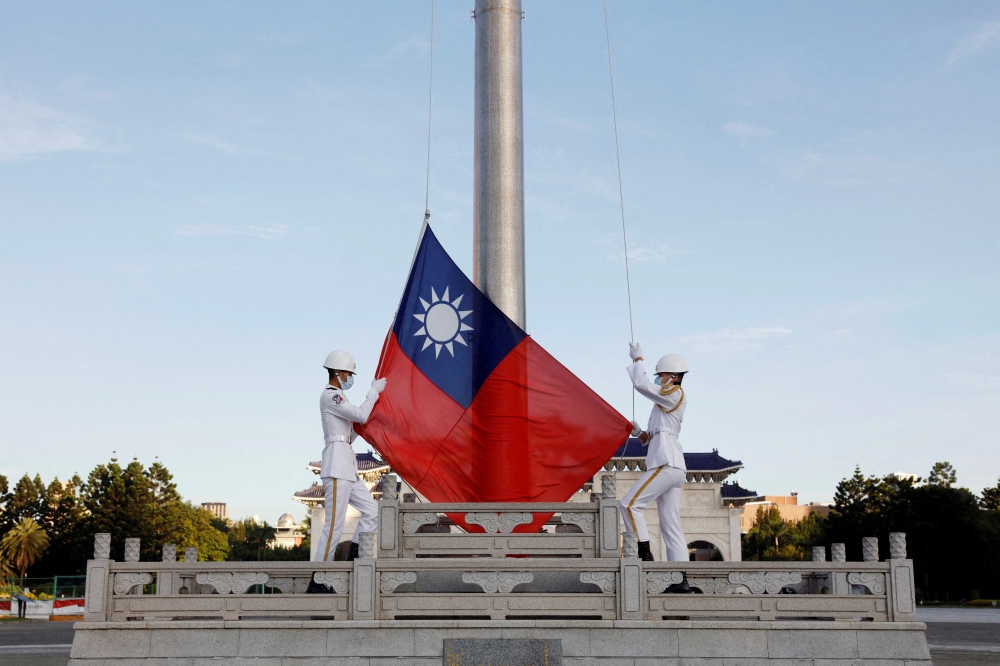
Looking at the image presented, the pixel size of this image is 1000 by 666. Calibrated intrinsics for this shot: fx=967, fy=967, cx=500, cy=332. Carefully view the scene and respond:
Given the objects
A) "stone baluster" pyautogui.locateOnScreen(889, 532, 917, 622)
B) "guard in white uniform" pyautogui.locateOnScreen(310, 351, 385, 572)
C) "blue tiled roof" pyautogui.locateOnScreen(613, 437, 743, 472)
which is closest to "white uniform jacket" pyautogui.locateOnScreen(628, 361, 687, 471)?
"stone baluster" pyautogui.locateOnScreen(889, 532, 917, 622)

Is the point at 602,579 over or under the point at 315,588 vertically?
over

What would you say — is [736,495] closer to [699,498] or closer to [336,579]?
[699,498]

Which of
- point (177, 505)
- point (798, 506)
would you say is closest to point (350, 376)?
A: point (177, 505)

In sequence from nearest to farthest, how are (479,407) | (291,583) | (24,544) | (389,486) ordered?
(291,583), (389,486), (479,407), (24,544)

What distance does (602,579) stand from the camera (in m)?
8.88

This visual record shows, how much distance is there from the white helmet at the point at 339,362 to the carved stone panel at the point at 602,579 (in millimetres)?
3717

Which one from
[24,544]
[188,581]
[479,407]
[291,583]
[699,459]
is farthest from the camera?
[24,544]

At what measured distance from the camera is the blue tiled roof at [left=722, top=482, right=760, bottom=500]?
1833 inches

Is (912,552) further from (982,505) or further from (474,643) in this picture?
(474,643)

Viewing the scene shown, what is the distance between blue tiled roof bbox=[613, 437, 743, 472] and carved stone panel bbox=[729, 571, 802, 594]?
113ft

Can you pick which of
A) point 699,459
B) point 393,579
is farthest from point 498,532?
point 699,459

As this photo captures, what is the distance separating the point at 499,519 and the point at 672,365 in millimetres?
2654

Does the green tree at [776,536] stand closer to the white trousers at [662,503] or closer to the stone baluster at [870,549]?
the white trousers at [662,503]

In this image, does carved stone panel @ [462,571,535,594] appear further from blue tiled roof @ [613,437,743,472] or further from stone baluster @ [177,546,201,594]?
blue tiled roof @ [613,437,743,472]
